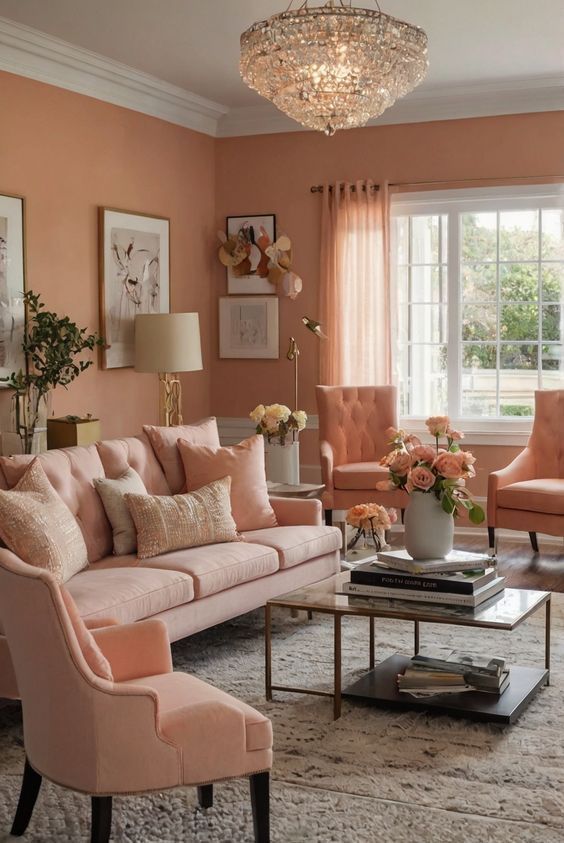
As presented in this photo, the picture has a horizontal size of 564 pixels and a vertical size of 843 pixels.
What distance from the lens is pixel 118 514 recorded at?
4531 mm

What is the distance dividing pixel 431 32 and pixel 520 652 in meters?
3.41

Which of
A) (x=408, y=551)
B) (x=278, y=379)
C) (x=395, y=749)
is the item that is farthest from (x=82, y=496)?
(x=278, y=379)

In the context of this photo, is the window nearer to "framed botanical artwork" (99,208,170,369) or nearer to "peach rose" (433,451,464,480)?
"framed botanical artwork" (99,208,170,369)

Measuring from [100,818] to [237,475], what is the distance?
2.52m

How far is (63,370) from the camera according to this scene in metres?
6.32

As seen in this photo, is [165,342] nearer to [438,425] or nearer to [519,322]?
[519,322]

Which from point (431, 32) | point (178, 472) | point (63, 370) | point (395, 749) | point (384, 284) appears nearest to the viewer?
point (395, 749)

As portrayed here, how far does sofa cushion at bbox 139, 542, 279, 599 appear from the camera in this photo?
4.30 m

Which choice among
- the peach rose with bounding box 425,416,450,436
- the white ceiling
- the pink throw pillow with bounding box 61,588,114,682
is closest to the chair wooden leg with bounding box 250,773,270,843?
the pink throw pillow with bounding box 61,588,114,682

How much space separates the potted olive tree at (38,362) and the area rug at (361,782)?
2.03m

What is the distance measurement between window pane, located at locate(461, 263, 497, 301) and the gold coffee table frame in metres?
3.65

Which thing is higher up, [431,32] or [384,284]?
[431,32]

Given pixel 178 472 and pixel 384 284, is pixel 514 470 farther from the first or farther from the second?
pixel 178 472

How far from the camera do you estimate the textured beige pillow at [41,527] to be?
3.81 meters
